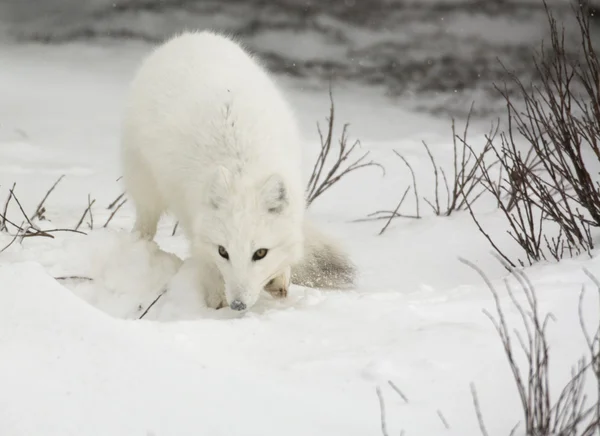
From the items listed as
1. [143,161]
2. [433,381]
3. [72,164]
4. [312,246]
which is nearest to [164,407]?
[433,381]

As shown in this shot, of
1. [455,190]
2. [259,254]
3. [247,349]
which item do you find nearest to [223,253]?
[259,254]

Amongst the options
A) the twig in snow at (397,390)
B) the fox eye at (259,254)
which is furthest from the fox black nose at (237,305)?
the twig in snow at (397,390)

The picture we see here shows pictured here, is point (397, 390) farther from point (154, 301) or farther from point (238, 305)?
point (154, 301)

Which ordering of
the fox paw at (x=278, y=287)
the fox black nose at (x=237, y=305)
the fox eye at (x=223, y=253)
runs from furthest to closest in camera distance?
the fox paw at (x=278, y=287) < the fox eye at (x=223, y=253) < the fox black nose at (x=237, y=305)

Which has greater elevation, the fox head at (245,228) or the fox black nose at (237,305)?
the fox head at (245,228)

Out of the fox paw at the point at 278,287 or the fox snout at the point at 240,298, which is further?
the fox paw at the point at 278,287

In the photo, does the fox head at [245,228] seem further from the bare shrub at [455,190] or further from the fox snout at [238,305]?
the bare shrub at [455,190]

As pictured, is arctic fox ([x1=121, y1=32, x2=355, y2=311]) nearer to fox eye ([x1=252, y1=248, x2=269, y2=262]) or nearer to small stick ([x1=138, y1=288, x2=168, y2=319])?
fox eye ([x1=252, y1=248, x2=269, y2=262])

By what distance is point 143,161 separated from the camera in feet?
15.3

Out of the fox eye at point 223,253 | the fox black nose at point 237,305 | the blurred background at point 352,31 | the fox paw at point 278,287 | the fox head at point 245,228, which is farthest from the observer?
the blurred background at point 352,31

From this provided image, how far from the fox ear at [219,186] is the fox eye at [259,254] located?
299 millimetres

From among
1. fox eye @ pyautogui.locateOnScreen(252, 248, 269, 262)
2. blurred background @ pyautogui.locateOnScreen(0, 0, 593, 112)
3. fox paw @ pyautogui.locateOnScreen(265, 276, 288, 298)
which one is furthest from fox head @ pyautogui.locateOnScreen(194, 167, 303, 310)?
blurred background @ pyautogui.locateOnScreen(0, 0, 593, 112)

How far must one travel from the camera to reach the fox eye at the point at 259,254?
3.61 metres

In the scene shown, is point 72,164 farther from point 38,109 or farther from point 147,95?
point 147,95
